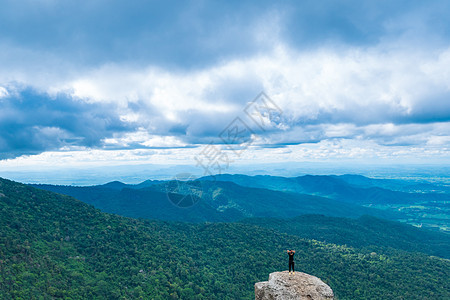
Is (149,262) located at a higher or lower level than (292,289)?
lower

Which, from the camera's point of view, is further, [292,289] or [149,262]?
[149,262]

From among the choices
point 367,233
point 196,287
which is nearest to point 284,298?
point 196,287

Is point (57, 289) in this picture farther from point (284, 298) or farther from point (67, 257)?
point (284, 298)

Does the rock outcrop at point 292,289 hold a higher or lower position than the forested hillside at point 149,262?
higher

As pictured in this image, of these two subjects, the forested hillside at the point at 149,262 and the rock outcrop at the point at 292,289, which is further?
the forested hillside at the point at 149,262
